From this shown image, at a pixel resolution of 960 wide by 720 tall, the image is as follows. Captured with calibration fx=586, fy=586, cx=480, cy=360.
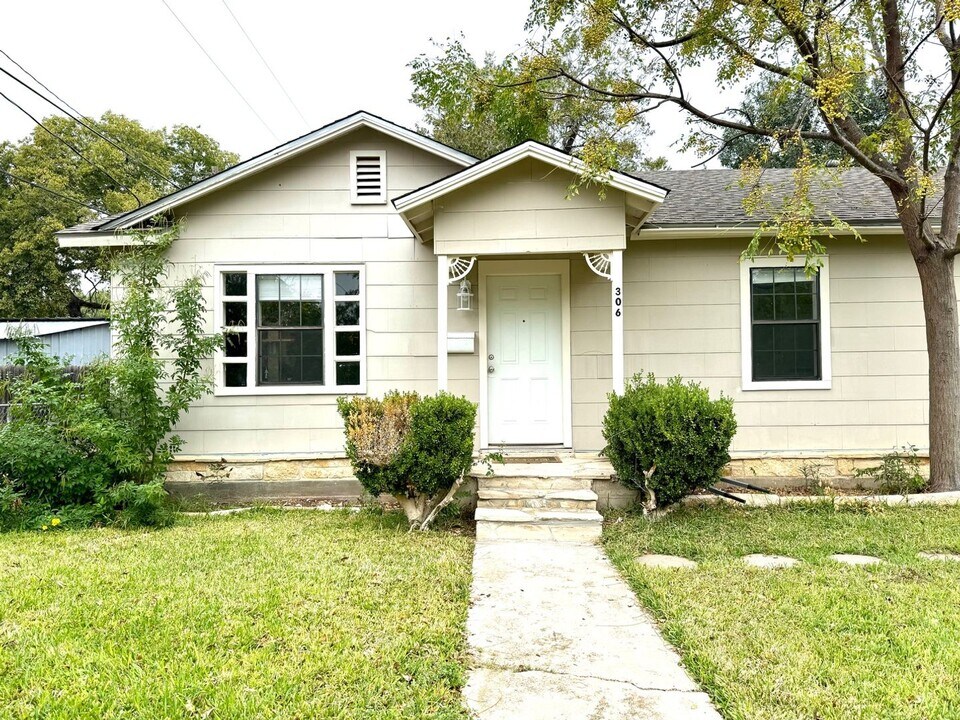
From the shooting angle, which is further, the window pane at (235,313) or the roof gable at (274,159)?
the window pane at (235,313)

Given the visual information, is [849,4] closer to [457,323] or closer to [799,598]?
[457,323]

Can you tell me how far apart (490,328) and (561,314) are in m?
0.88

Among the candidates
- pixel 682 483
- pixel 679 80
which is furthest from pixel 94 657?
pixel 679 80

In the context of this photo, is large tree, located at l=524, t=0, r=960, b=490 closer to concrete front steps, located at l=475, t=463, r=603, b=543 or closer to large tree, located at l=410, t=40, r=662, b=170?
large tree, located at l=410, t=40, r=662, b=170

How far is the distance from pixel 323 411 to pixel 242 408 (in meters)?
0.96

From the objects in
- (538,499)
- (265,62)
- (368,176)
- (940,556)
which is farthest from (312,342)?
(265,62)

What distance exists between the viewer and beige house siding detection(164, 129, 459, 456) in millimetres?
6953

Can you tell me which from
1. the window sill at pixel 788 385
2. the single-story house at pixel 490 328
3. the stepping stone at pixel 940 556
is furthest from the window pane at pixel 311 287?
the stepping stone at pixel 940 556

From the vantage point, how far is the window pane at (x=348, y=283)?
706 cm

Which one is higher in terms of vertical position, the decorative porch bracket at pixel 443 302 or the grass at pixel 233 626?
the decorative porch bracket at pixel 443 302

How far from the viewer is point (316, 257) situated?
23.0 feet

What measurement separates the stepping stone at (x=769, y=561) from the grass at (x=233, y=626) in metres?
2.13

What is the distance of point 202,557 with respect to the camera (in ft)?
15.0

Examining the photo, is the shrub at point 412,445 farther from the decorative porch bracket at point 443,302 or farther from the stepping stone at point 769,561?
the stepping stone at point 769,561
